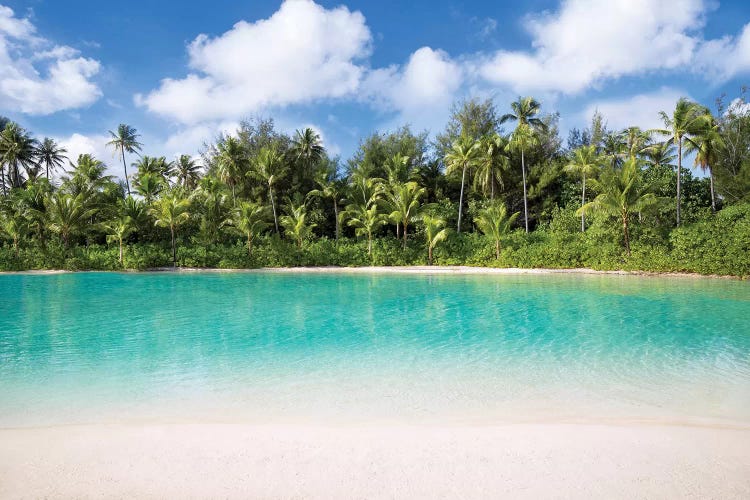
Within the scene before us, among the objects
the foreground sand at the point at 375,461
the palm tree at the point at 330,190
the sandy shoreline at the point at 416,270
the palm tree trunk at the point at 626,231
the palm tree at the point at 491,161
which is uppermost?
the palm tree at the point at 491,161

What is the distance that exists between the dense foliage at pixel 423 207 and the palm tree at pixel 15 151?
7.69 metres

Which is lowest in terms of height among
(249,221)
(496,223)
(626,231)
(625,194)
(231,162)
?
(626,231)

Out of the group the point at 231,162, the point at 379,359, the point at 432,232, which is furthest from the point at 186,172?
the point at 379,359

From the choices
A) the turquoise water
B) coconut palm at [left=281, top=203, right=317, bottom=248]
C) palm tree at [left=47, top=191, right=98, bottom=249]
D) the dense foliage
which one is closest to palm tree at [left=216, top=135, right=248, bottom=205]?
the dense foliage

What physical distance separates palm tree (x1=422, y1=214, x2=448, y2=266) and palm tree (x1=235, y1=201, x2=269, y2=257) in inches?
472

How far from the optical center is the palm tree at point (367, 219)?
102 feet

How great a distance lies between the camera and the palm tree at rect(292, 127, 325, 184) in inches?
1491

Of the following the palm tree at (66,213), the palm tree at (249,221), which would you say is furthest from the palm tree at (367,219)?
the palm tree at (66,213)

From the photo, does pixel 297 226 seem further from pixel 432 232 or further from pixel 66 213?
pixel 66 213

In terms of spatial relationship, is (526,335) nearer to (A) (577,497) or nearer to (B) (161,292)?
(A) (577,497)

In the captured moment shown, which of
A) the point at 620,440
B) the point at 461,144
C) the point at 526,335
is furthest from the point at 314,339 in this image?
the point at 461,144

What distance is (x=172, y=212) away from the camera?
1236 inches

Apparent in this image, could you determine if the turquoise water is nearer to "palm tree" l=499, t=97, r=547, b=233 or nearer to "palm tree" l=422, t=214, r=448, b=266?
"palm tree" l=422, t=214, r=448, b=266

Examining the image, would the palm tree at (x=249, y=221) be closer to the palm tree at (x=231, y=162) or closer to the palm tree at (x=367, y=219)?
the palm tree at (x=231, y=162)
